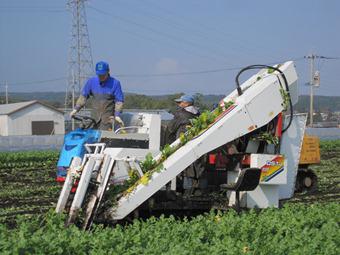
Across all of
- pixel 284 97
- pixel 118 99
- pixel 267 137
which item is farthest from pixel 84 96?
pixel 284 97

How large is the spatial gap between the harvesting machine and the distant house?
5108 cm

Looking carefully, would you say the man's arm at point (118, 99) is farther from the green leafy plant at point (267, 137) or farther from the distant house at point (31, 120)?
the distant house at point (31, 120)

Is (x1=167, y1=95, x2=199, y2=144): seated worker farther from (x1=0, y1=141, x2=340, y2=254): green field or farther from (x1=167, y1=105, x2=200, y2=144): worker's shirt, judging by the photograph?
(x1=0, y1=141, x2=340, y2=254): green field

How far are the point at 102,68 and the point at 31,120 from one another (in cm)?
5304

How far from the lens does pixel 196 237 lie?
4898mm

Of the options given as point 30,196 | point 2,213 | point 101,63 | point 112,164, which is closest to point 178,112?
point 101,63

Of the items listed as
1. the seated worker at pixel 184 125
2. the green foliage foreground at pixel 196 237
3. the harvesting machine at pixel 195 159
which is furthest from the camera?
the seated worker at pixel 184 125

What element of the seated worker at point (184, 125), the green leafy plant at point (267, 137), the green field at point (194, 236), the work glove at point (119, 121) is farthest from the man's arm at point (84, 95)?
the green leafy plant at point (267, 137)

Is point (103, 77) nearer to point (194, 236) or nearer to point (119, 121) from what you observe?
point (119, 121)

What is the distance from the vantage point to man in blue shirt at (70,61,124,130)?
26.0ft

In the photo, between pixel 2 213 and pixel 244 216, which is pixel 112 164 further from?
pixel 2 213

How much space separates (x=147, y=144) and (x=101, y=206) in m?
1.49

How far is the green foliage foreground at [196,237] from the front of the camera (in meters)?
4.24

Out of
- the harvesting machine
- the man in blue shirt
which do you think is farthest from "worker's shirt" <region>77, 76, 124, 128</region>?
the harvesting machine
